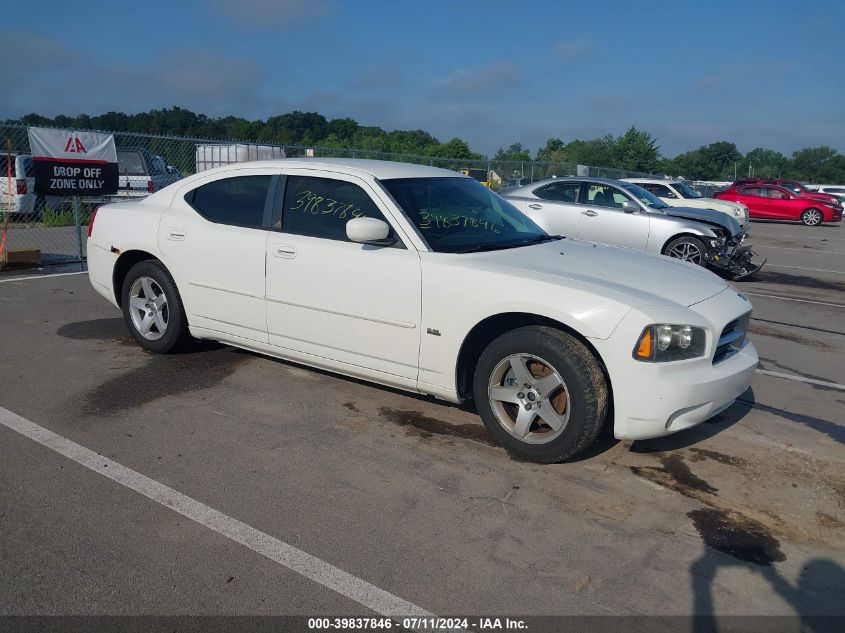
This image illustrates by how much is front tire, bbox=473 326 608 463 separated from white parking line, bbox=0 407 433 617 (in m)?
1.50

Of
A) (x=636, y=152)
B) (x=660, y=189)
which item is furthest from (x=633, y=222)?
(x=636, y=152)

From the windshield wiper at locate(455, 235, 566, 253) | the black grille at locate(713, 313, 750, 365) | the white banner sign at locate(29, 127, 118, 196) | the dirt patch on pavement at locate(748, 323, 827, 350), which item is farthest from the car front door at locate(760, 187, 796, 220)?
the black grille at locate(713, 313, 750, 365)

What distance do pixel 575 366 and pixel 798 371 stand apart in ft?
11.7

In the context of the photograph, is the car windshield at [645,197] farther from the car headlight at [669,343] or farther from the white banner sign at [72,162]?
the car headlight at [669,343]

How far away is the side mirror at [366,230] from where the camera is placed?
450cm

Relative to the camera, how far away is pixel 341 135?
54938 millimetres

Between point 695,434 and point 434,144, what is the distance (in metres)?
60.8

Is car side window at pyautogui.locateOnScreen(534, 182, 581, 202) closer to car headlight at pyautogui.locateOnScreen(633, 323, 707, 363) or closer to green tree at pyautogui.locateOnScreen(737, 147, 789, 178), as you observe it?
car headlight at pyautogui.locateOnScreen(633, 323, 707, 363)

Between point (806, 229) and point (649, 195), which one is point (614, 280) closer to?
point (649, 195)

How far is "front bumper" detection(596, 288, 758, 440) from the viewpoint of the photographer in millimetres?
3863

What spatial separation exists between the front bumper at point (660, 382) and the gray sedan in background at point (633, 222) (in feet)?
26.5

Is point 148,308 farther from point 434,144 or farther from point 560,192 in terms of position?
point 434,144

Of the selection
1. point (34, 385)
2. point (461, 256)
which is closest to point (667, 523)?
point (461, 256)

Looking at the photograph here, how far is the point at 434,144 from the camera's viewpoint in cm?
6350
